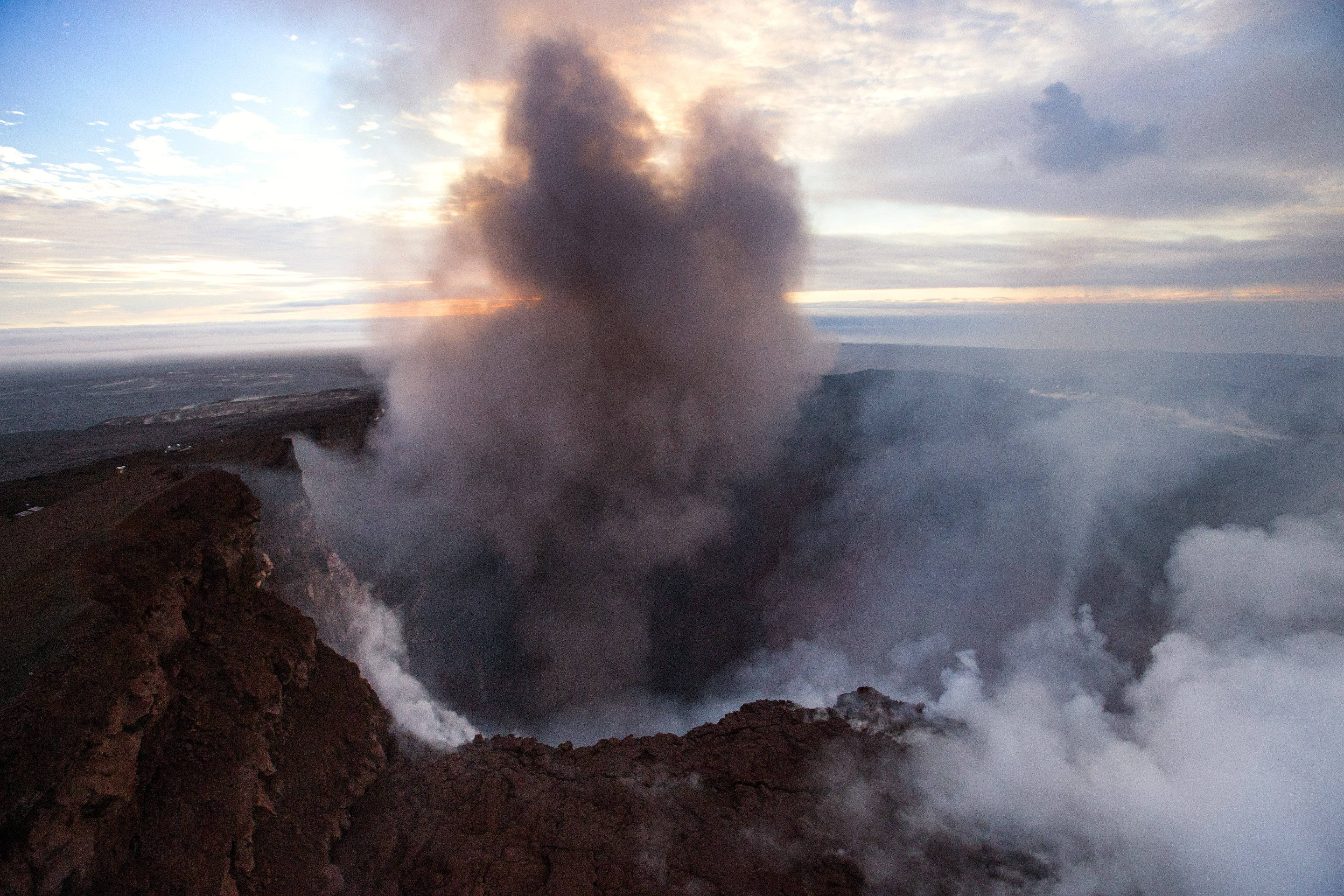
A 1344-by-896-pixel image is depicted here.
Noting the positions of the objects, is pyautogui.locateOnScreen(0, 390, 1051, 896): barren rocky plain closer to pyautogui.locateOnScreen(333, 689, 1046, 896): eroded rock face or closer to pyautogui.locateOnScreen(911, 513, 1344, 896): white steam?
pyautogui.locateOnScreen(333, 689, 1046, 896): eroded rock face

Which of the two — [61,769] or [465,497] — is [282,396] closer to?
[465,497]

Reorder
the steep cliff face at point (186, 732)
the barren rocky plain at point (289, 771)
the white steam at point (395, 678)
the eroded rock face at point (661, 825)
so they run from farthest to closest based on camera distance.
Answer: the white steam at point (395, 678) → the eroded rock face at point (661, 825) → the barren rocky plain at point (289, 771) → the steep cliff face at point (186, 732)

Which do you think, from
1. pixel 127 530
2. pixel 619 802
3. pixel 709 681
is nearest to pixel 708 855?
pixel 619 802

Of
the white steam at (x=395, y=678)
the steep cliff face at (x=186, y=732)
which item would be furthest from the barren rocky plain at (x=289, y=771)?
the white steam at (x=395, y=678)

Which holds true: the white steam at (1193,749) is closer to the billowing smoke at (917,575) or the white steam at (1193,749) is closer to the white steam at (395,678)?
the billowing smoke at (917,575)

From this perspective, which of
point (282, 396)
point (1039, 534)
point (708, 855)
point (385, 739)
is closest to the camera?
point (708, 855)

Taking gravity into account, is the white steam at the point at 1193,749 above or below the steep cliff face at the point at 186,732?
below

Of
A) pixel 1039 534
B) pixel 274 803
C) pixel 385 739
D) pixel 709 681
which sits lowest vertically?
pixel 709 681
